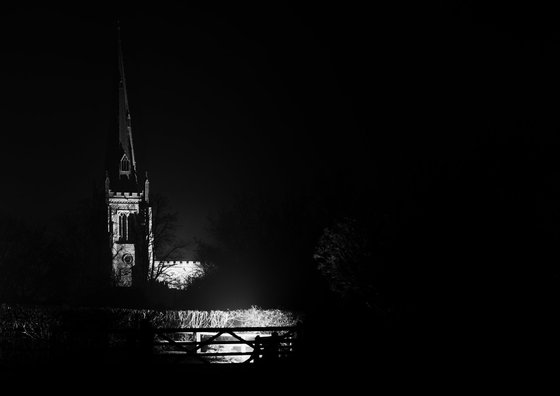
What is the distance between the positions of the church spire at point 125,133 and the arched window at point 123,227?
5644 mm

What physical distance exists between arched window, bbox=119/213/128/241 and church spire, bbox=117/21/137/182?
564 centimetres

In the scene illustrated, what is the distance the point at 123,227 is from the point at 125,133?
1169cm

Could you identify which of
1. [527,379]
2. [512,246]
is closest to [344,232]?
[512,246]

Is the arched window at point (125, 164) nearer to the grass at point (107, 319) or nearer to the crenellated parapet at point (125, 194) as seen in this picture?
the crenellated parapet at point (125, 194)

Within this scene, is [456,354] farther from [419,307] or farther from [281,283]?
[281,283]

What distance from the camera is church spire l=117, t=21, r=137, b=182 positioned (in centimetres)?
9812

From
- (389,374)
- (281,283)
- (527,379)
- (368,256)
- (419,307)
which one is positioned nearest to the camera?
(527,379)

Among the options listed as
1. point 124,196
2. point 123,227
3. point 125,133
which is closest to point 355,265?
point 123,227

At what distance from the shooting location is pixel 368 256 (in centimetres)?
4384

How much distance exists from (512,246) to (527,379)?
12151mm

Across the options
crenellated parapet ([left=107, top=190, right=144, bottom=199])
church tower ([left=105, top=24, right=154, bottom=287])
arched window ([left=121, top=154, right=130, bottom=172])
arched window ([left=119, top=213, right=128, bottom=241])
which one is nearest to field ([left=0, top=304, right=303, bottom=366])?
church tower ([left=105, top=24, right=154, bottom=287])

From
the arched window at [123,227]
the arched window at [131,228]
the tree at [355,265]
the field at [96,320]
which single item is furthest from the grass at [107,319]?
the arched window at [123,227]

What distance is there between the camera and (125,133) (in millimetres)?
101562

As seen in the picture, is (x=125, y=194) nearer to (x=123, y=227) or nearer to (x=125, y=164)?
(x=123, y=227)
